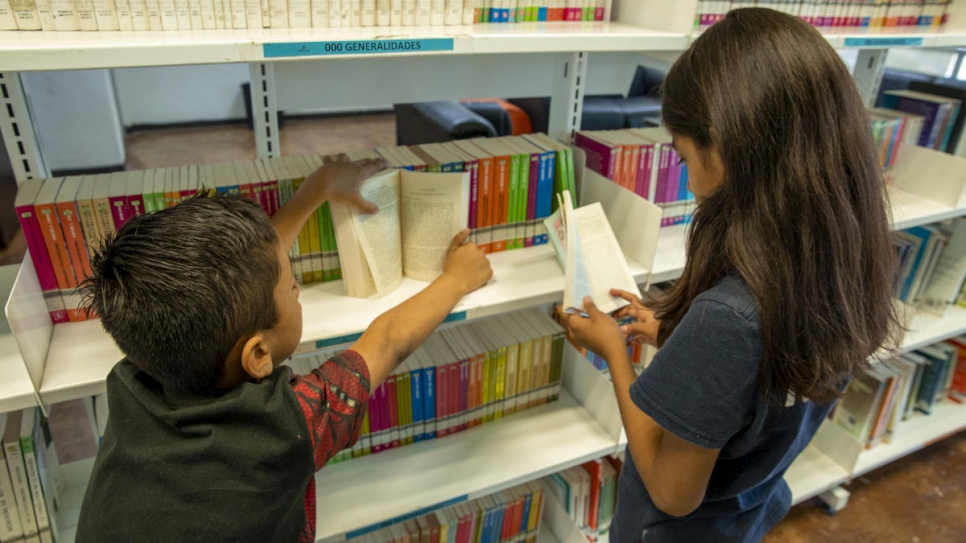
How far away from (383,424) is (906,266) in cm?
182

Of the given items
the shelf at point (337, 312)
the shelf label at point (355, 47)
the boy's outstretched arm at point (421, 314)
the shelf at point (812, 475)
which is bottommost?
the shelf at point (812, 475)

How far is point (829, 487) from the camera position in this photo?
2.15 m

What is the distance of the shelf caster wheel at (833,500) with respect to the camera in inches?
86.4

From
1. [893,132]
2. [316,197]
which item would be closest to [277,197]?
[316,197]

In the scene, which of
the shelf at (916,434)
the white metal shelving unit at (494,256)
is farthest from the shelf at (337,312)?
the shelf at (916,434)

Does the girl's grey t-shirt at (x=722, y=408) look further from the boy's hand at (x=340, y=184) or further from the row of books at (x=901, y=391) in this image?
the row of books at (x=901, y=391)

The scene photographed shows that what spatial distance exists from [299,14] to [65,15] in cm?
35

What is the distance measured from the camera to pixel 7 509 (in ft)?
3.94

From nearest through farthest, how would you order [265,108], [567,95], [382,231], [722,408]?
[722,408]
[382,231]
[265,108]
[567,95]

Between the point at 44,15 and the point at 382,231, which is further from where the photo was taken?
the point at 382,231

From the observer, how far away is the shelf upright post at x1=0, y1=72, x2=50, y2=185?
1194 mm

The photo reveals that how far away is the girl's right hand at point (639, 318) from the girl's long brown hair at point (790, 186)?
0.38 metres

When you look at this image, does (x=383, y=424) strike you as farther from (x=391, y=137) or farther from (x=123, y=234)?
(x=391, y=137)

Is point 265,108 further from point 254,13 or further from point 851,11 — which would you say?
point 851,11
